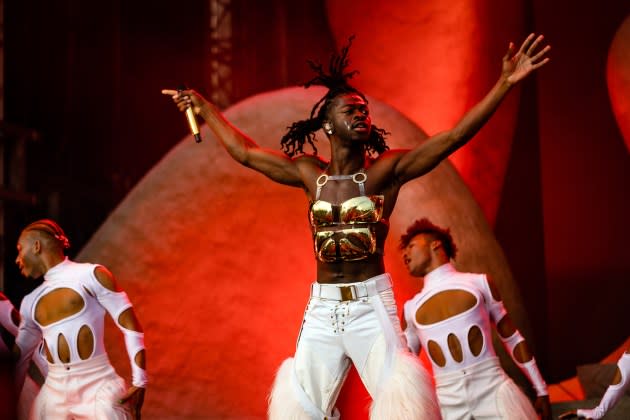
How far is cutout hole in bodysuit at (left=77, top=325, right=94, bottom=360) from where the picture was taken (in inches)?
197

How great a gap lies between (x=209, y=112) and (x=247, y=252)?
311 cm

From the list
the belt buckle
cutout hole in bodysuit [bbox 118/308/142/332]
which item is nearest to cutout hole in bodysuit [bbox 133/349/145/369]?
cutout hole in bodysuit [bbox 118/308/142/332]

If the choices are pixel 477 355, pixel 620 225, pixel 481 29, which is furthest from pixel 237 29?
pixel 477 355

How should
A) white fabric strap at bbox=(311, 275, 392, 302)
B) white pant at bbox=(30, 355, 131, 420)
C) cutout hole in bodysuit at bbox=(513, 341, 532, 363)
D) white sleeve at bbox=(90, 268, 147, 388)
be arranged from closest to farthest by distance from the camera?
white fabric strap at bbox=(311, 275, 392, 302)
white pant at bbox=(30, 355, 131, 420)
white sleeve at bbox=(90, 268, 147, 388)
cutout hole in bodysuit at bbox=(513, 341, 532, 363)

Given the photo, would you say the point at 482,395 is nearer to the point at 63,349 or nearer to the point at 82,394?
the point at 82,394

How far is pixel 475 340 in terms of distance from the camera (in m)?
5.32

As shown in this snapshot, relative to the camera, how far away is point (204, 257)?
7.55 metres

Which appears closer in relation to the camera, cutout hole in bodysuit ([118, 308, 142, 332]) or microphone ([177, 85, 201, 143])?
microphone ([177, 85, 201, 143])

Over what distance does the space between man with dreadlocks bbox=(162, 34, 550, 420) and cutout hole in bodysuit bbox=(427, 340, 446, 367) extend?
1.38 metres

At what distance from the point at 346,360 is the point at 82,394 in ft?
5.46

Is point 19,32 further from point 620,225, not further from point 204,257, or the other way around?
point 620,225

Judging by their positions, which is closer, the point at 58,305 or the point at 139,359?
the point at 139,359

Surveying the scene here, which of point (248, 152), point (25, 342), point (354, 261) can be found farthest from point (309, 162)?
point (25, 342)

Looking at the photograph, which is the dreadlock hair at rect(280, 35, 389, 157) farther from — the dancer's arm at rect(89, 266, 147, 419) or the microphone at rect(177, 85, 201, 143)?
the dancer's arm at rect(89, 266, 147, 419)
